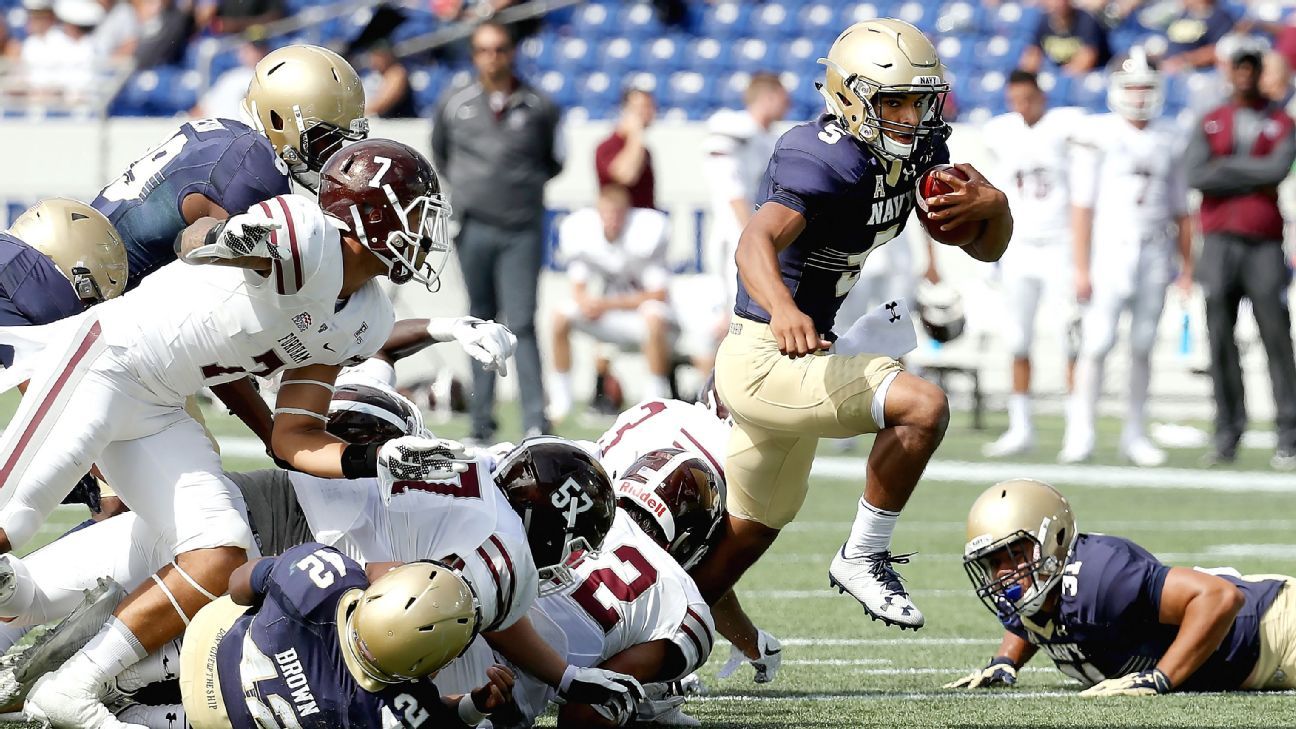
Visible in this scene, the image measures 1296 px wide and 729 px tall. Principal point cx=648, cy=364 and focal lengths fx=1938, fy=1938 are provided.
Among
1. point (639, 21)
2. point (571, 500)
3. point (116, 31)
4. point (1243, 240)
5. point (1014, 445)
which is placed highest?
point (571, 500)

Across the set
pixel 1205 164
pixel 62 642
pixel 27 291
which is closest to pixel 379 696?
pixel 62 642

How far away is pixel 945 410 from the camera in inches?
192

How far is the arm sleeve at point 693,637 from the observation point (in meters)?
4.51

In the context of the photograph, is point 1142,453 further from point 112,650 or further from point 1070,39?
point 112,650

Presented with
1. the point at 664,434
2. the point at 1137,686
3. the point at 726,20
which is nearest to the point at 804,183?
the point at 664,434

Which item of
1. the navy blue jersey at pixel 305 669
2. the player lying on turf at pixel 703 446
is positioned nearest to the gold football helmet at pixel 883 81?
the player lying on turf at pixel 703 446

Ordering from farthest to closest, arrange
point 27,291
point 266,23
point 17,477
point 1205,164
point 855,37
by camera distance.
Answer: point 266,23
point 1205,164
point 855,37
point 27,291
point 17,477

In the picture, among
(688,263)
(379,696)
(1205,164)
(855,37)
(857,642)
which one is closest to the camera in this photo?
(379,696)

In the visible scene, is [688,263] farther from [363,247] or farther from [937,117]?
[363,247]

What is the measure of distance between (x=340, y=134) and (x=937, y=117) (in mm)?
1614

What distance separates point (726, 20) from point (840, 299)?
11.6m

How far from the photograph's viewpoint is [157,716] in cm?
420

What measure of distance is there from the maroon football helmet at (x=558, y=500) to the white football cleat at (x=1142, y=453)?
7105 mm

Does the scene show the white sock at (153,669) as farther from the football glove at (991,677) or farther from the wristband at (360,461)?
the football glove at (991,677)
